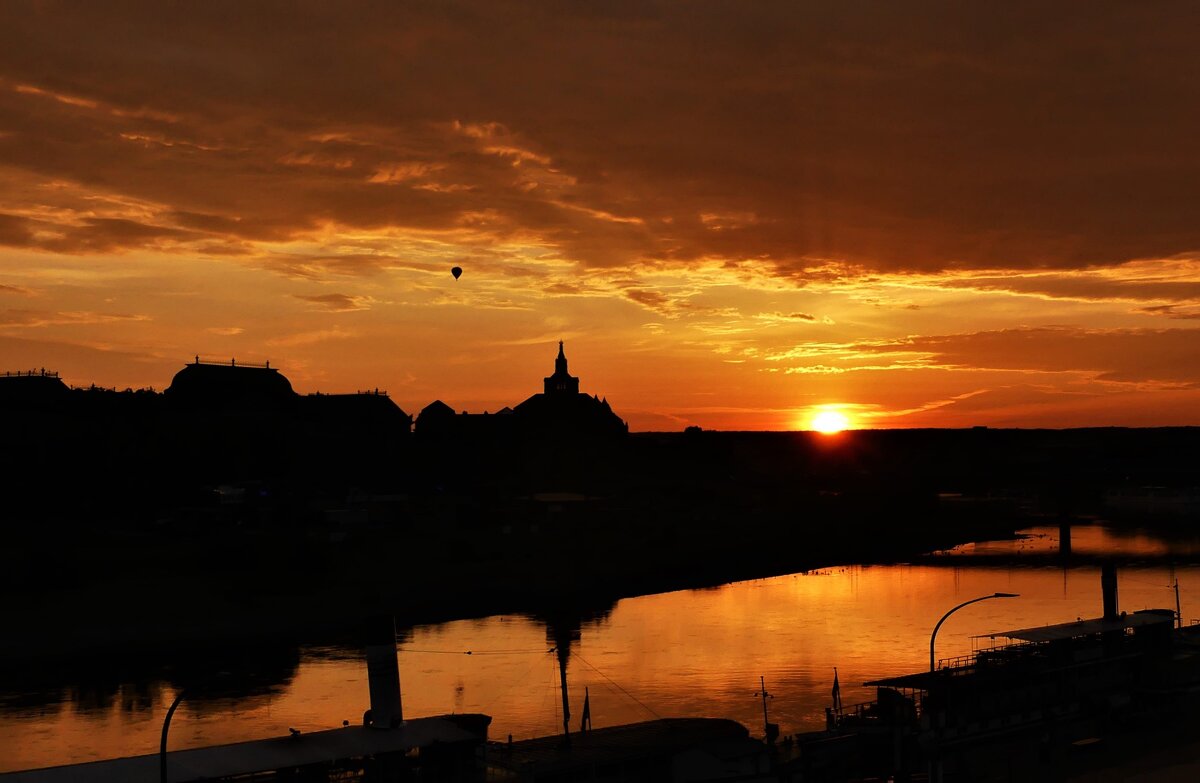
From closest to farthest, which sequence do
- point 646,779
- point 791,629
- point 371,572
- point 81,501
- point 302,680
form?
point 646,779, point 302,680, point 791,629, point 371,572, point 81,501

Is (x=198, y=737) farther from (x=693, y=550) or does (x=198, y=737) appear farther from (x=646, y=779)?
(x=693, y=550)

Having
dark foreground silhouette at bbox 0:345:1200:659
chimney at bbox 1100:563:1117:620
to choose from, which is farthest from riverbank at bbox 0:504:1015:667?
chimney at bbox 1100:563:1117:620

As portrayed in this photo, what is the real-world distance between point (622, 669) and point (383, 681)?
42358 mm

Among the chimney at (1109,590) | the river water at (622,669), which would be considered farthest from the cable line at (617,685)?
the chimney at (1109,590)

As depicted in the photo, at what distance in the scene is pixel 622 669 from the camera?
86812 millimetres

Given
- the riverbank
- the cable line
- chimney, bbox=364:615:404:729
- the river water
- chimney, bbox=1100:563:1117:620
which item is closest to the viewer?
chimney, bbox=364:615:404:729

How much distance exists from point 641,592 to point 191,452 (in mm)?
66900

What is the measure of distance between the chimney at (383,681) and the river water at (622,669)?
20.8 meters

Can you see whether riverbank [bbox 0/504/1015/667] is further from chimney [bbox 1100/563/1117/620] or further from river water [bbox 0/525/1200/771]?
chimney [bbox 1100/563/1117/620]

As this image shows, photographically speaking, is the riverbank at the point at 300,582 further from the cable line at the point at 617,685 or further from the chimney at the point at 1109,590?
the chimney at the point at 1109,590

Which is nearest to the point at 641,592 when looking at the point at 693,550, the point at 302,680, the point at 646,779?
the point at 693,550

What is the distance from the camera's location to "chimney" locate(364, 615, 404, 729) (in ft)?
152

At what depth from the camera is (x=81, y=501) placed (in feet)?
480

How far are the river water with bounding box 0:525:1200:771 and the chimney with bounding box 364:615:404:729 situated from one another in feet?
68.2
